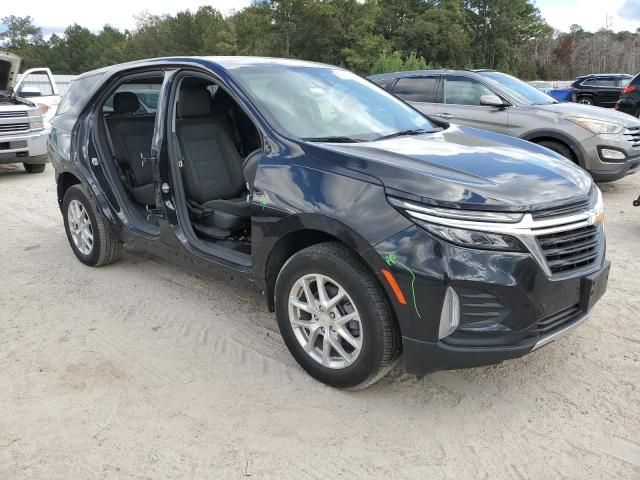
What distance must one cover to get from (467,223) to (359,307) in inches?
26.7

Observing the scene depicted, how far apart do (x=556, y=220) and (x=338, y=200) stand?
106cm

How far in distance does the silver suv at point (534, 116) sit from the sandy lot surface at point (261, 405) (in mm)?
3431

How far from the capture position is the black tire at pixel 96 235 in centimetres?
464

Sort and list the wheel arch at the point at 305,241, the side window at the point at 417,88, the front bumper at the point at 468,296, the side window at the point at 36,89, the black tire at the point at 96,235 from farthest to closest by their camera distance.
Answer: the side window at the point at 36,89, the side window at the point at 417,88, the black tire at the point at 96,235, the wheel arch at the point at 305,241, the front bumper at the point at 468,296

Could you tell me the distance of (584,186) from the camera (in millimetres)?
2910

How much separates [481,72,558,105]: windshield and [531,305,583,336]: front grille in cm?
568

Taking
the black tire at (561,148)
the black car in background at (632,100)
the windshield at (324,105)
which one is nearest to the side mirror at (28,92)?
the windshield at (324,105)

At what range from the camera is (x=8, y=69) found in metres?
9.94

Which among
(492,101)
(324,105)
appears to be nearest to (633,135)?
(492,101)

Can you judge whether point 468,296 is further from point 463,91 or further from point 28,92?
point 28,92

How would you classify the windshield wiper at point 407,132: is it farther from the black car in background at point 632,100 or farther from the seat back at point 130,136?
the black car in background at point 632,100

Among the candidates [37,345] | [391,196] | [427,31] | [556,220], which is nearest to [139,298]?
[37,345]

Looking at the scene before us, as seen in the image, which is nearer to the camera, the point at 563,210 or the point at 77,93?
the point at 563,210

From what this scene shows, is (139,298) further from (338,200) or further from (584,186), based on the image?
(584,186)
